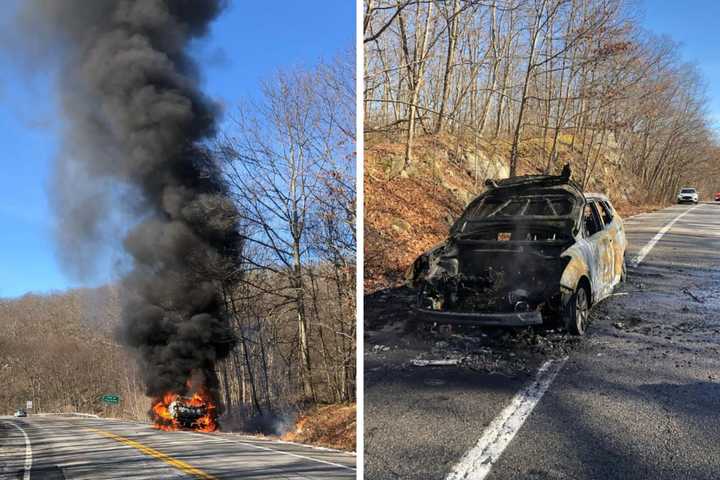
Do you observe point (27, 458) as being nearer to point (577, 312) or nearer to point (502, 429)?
point (502, 429)

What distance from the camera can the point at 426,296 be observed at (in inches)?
48.5

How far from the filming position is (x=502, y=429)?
99 centimetres

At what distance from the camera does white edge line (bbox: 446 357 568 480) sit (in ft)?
3.10

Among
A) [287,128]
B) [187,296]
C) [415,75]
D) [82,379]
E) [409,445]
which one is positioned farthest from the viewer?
[187,296]

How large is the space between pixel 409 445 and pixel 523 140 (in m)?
0.83

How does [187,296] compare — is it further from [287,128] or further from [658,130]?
[658,130]

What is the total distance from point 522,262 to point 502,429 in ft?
1.29

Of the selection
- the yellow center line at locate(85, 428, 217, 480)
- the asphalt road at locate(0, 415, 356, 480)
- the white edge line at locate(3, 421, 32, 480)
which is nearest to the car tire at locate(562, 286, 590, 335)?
the asphalt road at locate(0, 415, 356, 480)

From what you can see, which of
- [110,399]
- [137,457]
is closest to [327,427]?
[137,457]

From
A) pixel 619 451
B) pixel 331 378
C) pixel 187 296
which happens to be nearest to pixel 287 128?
pixel 331 378

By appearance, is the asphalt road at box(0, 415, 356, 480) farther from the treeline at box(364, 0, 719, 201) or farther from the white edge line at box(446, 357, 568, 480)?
the treeline at box(364, 0, 719, 201)

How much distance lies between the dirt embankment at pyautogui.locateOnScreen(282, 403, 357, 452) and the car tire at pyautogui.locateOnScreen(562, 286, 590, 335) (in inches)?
99.1

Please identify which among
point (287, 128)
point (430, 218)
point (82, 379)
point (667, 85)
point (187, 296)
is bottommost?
point (82, 379)

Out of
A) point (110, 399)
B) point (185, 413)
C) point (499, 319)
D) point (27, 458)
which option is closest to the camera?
point (499, 319)
